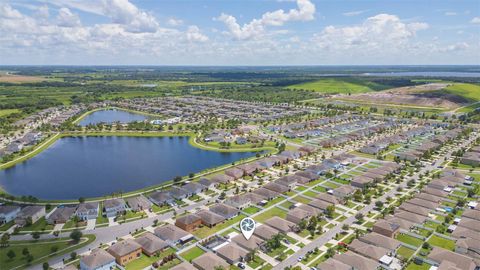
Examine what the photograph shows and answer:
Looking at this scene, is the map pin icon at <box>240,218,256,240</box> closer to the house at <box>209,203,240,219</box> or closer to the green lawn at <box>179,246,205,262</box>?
the house at <box>209,203,240,219</box>

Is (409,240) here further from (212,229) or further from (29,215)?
(29,215)

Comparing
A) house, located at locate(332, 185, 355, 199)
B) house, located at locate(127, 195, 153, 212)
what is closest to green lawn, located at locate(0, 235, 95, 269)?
house, located at locate(127, 195, 153, 212)

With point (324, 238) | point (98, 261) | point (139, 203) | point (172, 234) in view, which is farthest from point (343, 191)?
point (98, 261)

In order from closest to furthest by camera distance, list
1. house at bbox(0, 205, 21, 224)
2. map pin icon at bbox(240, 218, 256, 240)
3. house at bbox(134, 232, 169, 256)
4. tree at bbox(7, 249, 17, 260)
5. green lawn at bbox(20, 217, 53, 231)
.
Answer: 1. tree at bbox(7, 249, 17, 260)
2. house at bbox(134, 232, 169, 256)
3. map pin icon at bbox(240, 218, 256, 240)
4. green lawn at bbox(20, 217, 53, 231)
5. house at bbox(0, 205, 21, 224)

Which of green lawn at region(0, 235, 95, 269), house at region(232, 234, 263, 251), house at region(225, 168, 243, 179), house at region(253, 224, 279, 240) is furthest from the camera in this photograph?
house at region(225, 168, 243, 179)

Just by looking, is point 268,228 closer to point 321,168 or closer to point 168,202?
point 168,202

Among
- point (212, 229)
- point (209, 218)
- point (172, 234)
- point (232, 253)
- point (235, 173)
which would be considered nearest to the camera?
point (232, 253)
